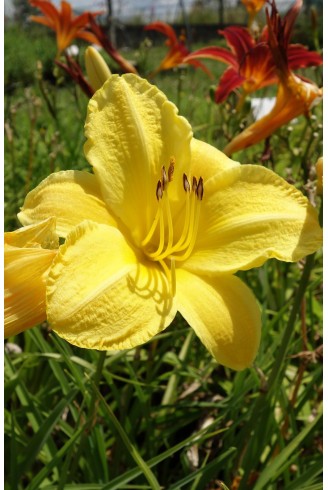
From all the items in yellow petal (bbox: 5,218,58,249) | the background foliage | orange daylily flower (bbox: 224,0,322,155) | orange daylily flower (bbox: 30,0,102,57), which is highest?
orange daylily flower (bbox: 30,0,102,57)

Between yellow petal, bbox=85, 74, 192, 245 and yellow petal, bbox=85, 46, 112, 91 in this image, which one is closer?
yellow petal, bbox=85, 74, 192, 245

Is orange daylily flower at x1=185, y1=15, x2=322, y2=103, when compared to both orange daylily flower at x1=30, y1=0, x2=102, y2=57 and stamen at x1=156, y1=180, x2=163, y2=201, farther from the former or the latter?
orange daylily flower at x1=30, y1=0, x2=102, y2=57

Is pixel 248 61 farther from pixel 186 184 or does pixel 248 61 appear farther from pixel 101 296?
pixel 101 296

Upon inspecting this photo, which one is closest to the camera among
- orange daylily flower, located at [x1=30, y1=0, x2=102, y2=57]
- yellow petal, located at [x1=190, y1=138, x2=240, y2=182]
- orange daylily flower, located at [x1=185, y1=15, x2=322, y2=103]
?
yellow petal, located at [x1=190, y1=138, x2=240, y2=182]

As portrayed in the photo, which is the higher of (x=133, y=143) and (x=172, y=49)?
(x=172, y=49)

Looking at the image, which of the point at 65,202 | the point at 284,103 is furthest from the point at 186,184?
the point at 284,103

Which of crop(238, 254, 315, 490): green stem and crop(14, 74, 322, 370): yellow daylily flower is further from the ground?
crop(14, 74, 322, 370): yellow daylily flower

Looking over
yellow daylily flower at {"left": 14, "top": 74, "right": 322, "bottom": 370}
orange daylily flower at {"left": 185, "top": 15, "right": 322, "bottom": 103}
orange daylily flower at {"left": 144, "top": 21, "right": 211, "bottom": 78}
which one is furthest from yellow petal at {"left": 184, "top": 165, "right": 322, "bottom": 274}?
orange daylily flower at {"left": 144, "top": 21, "right": 211, "bottom": 78}

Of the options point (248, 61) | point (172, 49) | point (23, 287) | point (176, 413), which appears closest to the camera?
point (23, 287)
